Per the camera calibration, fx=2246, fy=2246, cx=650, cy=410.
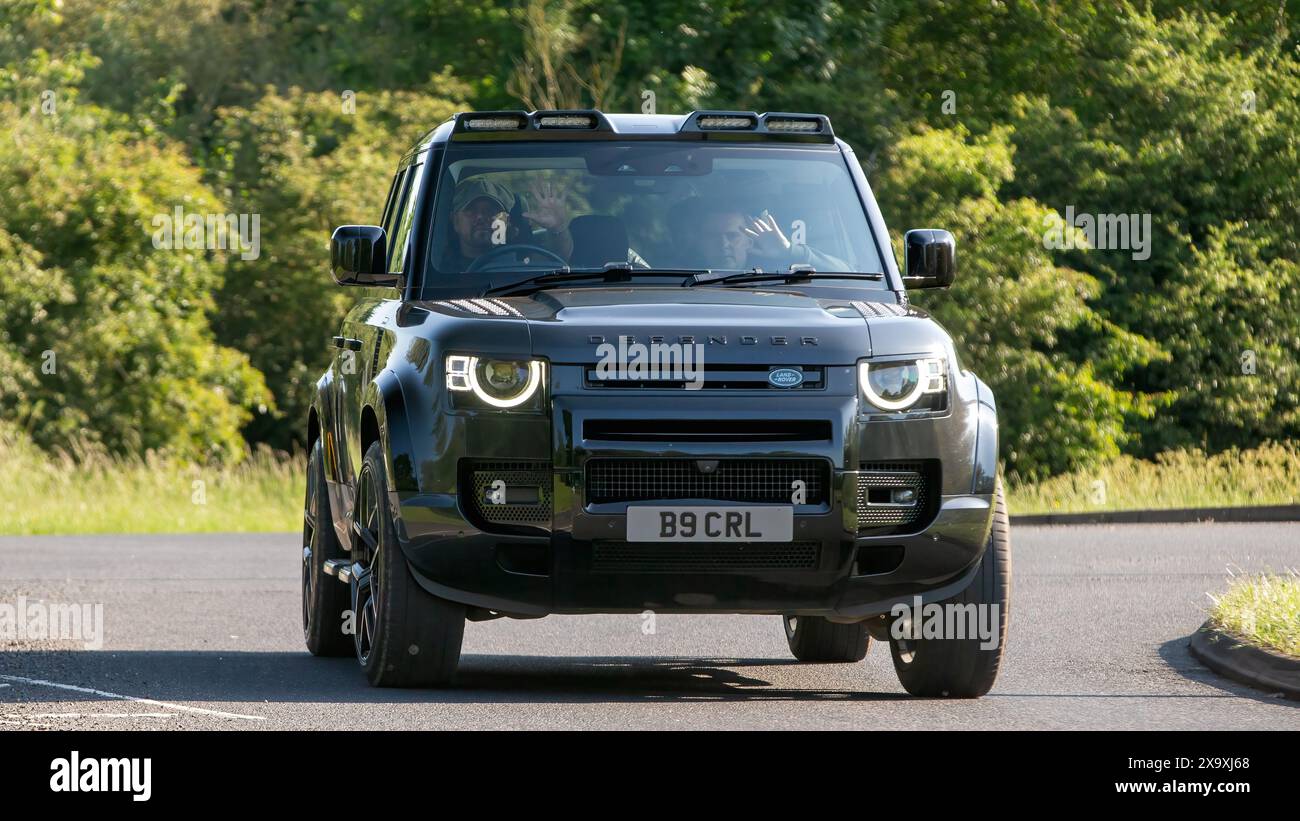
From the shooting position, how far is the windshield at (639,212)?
936cm

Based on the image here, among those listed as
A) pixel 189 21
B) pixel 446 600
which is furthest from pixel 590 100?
pixel 446 600

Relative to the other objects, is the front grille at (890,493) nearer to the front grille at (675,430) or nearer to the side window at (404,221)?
the front grille at (675,430)

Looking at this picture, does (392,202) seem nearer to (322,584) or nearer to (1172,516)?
(322,584)

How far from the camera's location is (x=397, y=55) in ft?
131

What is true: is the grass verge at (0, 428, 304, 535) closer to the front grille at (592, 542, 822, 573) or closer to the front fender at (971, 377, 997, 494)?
the front grille at (592, 542, 822, 573)

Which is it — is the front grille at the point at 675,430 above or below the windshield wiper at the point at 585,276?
below

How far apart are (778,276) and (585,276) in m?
A: 0.79

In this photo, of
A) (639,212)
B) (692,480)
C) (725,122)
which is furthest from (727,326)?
(725,122)

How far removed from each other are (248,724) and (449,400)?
1.38 meters

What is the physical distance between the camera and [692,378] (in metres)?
8.10

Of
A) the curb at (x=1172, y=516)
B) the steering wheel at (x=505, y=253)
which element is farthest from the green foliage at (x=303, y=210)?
the steering wheel at (x=505, y=253)

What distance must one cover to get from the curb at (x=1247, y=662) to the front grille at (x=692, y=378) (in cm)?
281

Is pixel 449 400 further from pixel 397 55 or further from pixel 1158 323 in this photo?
pixel 397 55

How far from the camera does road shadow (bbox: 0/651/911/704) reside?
9148mm
